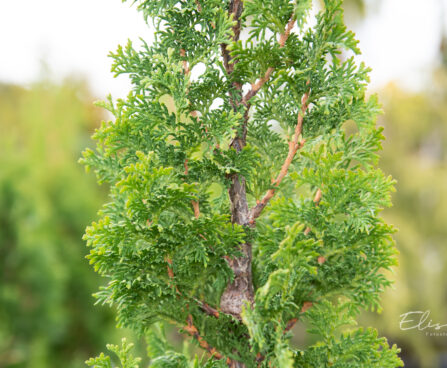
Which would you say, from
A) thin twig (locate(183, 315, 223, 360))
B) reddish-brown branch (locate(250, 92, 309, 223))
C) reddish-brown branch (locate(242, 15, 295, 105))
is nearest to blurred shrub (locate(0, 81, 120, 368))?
thin twig (locate(183, 315, 223, 360))

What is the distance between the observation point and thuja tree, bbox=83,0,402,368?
5.07 feet

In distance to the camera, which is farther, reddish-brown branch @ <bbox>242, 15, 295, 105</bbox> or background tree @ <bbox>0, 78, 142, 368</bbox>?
background tree @ <bbox>0, 78, 142, 368</bbox>

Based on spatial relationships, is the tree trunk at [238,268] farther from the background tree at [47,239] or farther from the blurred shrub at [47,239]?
the blurred shrub at [47,239]

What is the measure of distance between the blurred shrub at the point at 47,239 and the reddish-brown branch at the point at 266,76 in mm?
4995

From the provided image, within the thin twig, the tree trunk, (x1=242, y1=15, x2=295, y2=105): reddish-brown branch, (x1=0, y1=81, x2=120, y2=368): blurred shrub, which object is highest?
(x1=0, y1=81, x2=120, y2=368): blurred shrub

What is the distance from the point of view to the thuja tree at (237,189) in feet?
5.07

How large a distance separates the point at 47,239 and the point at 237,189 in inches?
209

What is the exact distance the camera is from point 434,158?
9.04 metres

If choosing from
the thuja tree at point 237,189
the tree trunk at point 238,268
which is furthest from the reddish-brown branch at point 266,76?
the tree trunk at point 238,268

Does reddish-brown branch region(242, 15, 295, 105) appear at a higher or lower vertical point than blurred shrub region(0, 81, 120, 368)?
lower

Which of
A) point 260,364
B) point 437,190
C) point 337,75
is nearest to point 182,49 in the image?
point 337,75

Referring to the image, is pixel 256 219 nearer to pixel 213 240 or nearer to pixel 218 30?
pixel 213 240

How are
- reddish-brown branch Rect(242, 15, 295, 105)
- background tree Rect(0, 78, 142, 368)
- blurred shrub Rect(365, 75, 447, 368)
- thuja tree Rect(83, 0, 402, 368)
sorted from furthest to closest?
blurred shrub Rect(365, 75, 447, 368)
background tree Rect(0, 78, 142, 368)
reddish-brown branch Rect(242, 15, 295, 105)
thuja tree Rect(83, 0, 402, 368)

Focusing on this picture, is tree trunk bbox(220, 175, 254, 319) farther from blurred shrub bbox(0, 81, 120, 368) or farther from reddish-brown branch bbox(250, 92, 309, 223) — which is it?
blurred shrub bbox(0, 81, 120, 368)
